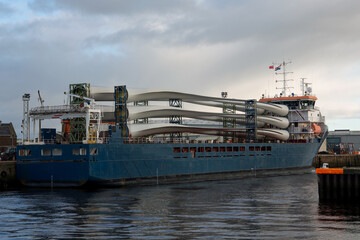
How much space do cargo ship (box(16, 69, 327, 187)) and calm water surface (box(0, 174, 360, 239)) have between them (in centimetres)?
418

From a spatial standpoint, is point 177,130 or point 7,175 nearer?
point 7,175

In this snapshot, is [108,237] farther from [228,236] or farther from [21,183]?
[21,183]

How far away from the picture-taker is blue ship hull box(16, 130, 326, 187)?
46.0 metres

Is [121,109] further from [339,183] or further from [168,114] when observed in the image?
[339,183]

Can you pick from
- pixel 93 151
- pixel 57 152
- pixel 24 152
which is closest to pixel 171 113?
pixel 93 151

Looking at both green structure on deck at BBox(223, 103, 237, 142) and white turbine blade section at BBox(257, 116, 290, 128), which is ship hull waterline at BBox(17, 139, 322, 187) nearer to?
white turbine blade section at BBox(257, 116, 290, 128)

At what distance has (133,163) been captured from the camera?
49.3 meters

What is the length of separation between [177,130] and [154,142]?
917cm

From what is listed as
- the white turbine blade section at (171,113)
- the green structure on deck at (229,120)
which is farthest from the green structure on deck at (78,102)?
the green structure on deck at (229,120)

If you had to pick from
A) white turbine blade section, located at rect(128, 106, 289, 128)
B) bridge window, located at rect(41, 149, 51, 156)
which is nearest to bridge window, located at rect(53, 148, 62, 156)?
bridge window, located at rect(41, 149, 51, 156)

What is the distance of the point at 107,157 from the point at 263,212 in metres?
20.4

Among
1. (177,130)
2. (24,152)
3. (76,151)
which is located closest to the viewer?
(76,151)

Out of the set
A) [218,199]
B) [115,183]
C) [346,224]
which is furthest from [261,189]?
[346,224]

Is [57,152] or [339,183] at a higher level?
[57,152]
